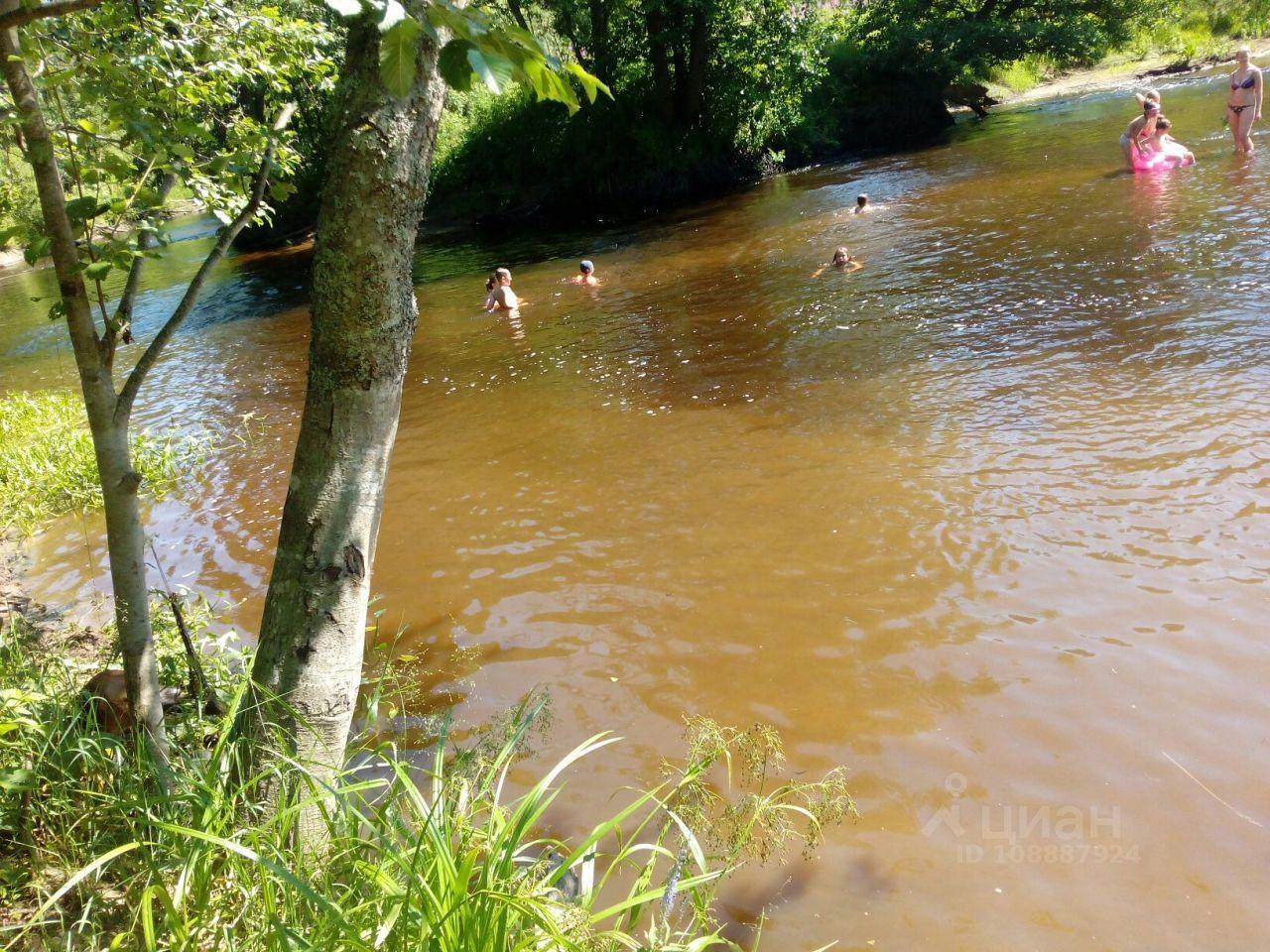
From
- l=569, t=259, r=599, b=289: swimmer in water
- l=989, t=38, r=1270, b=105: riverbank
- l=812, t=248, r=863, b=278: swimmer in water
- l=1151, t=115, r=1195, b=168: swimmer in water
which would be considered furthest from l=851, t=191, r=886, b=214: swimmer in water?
l=989, t=38, r=1270, b=105: riverbank

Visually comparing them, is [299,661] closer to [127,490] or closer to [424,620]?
[127,490]

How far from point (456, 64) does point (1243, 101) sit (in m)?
16.7

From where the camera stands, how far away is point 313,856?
240 cm

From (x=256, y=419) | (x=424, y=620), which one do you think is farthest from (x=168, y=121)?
(x=256, y=419)

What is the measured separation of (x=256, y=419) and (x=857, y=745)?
817 cm

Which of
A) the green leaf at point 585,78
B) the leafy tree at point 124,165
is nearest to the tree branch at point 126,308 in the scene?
the leafy tree at point 124,165

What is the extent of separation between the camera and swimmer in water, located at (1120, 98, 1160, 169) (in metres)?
13.9

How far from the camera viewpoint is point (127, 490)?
2.73 meters

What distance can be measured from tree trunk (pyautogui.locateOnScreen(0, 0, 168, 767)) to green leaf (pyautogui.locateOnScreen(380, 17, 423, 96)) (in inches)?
55.0

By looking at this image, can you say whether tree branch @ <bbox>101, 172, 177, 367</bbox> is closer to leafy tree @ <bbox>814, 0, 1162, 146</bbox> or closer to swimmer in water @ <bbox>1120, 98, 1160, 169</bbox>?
swimmer in water @ <bbox>1120, 98, 1160, 169</bbox>

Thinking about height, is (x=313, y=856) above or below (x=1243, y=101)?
below

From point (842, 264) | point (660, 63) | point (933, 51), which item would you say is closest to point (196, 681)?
point (842, 264)

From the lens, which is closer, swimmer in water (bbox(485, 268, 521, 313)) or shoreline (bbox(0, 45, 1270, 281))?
swimmer in water (bbox(485, 268, 521, 313))

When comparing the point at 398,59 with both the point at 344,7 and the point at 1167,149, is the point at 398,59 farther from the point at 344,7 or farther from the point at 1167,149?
the point at 1167,149
